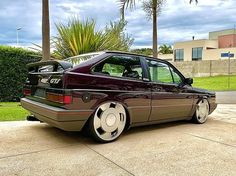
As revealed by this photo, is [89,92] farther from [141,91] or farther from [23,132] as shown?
[23,132]

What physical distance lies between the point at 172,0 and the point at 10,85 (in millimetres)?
7096

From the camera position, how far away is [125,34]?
467 inches

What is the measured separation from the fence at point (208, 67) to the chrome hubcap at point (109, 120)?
2737cm

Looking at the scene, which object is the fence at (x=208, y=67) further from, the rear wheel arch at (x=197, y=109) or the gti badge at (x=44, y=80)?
the gti badge at (x=44, y=80)

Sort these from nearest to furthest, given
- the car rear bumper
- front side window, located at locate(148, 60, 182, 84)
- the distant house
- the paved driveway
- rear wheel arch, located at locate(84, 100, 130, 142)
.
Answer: the paved driveway
the car rear bumper
rear wheel arch, located at locate(84, 100, 130, 142)
front side window, located at locate(148, 60, 182, 84)
the distant house

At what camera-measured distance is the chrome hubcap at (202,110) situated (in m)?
5.85

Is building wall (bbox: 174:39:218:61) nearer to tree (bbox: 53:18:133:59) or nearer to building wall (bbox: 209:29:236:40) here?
building wall (bbox: 209:29:236:40)

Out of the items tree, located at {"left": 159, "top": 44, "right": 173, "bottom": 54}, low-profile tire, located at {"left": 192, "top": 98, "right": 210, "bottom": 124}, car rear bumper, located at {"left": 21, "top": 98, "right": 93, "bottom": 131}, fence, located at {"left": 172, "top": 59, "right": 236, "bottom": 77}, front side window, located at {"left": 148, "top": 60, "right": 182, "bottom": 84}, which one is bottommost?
low-profile tire, located at {"left": 192, "top": 98, "right": 210, "bottom": 124}

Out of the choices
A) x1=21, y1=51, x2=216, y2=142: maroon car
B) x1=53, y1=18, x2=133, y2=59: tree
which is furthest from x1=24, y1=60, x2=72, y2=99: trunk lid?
x1=53, y1=18, x2=133, y2=59: tree

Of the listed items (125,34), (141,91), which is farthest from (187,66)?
(141,91)

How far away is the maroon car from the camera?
3691 millimetres

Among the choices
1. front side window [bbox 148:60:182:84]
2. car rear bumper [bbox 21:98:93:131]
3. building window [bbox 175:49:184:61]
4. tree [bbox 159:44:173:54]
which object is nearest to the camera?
car rear bumper [bbox 21:98:93:131]

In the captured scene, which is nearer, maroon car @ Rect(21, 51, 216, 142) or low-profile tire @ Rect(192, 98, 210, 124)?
maroon car @ Rect(21, 51, 216, 142)

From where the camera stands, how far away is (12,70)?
31.9ft
